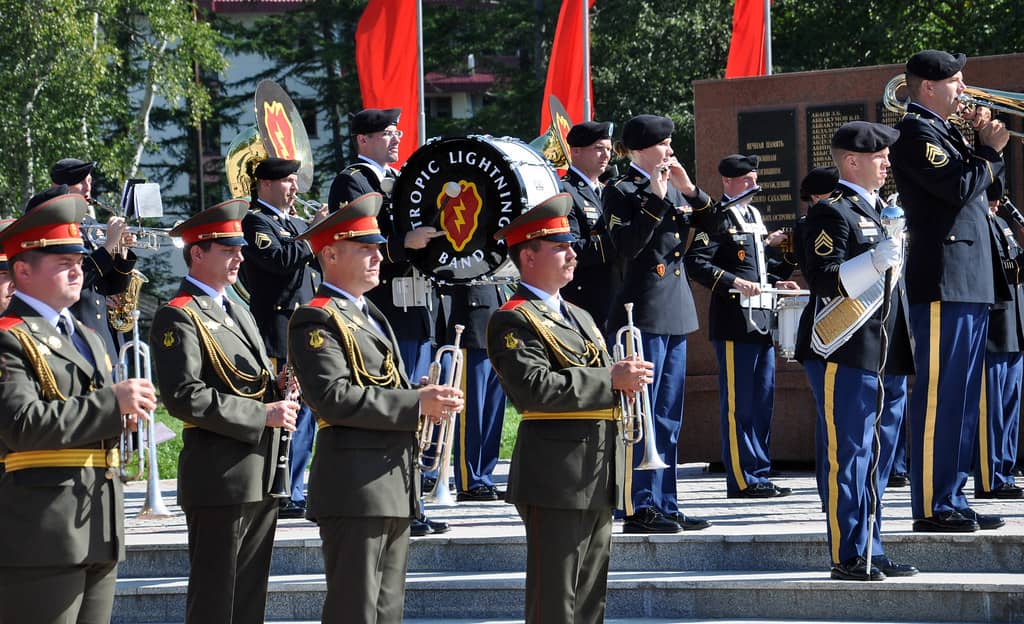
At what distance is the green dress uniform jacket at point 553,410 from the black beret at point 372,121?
124 inches

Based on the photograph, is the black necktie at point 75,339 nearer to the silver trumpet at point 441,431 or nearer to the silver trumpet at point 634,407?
the silver trumpet at point 441,431

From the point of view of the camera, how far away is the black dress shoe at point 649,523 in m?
8.57

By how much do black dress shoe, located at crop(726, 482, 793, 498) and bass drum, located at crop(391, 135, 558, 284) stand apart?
7.99ft

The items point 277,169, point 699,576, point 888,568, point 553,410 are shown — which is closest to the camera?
point 553,410

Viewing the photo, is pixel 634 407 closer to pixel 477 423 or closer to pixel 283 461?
pixel 283 461

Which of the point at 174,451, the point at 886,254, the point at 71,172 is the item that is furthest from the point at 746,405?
the point at 174,451

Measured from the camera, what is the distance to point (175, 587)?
852cm

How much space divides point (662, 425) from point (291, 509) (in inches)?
104

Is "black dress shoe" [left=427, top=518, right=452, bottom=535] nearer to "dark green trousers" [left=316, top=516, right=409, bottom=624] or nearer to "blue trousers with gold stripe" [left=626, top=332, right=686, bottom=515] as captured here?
"blue trousers with gold stripe" [left=626, top=332, right=686, bottom=515]

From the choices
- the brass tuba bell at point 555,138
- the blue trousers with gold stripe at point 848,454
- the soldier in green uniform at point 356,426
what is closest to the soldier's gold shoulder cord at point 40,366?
the soldier in green uniform at point 356,426

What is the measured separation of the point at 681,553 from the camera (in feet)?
27.6

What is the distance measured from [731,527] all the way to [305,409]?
293cm

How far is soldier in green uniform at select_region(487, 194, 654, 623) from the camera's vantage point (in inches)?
254

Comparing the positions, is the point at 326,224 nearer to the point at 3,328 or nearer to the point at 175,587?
the point at 3,328
